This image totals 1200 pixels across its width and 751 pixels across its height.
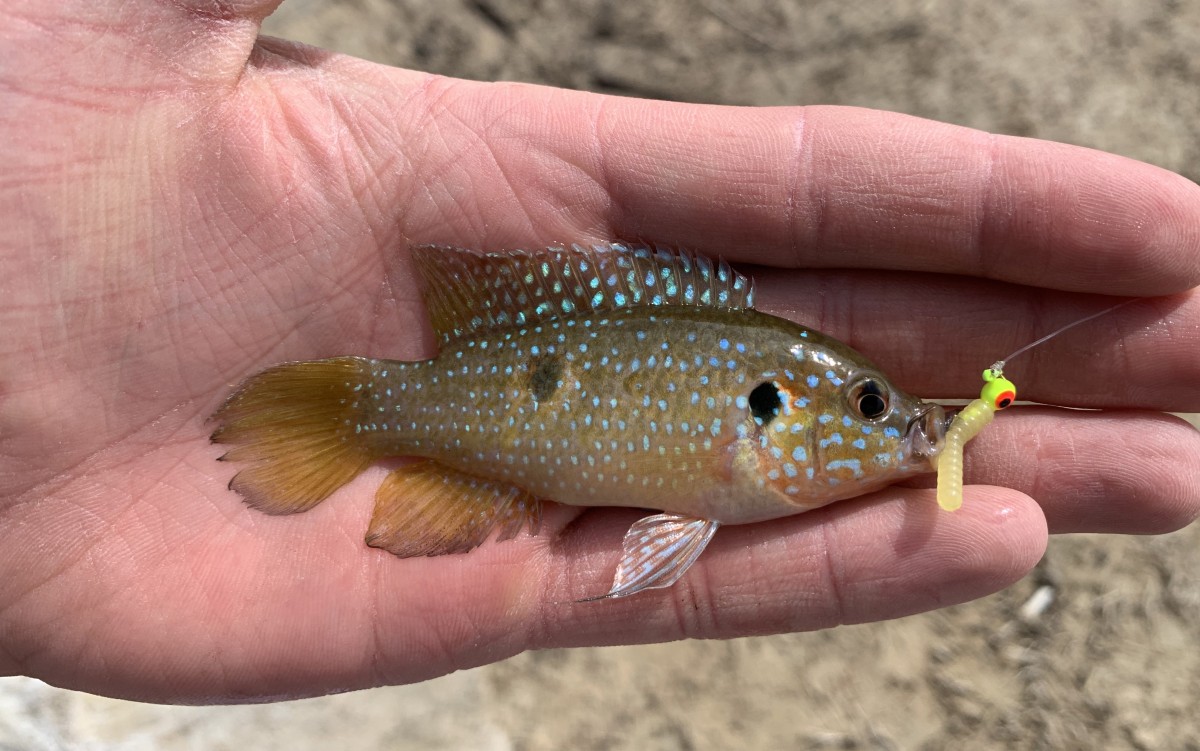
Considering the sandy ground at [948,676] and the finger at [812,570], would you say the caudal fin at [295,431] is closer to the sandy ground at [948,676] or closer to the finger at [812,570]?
the finger at [812,570]

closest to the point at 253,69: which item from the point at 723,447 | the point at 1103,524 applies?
the point at 723,447

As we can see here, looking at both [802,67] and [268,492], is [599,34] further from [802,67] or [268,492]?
[268,492]

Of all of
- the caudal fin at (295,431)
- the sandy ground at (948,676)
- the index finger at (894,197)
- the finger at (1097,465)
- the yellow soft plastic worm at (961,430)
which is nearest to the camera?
the yellow soft plastic worm at (961,430)

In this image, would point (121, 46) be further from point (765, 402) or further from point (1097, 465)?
point (1097, 465)

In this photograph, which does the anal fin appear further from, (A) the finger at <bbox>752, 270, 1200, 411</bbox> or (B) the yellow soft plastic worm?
(B) the yellow soft plastic worm

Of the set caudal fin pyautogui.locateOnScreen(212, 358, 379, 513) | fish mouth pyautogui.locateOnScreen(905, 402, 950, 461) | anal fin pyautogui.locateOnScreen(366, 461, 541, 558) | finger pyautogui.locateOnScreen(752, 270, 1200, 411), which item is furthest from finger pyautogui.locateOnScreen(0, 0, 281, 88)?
fish mouth pyautogui.locateOnScreen(905, 402, 950, 461)

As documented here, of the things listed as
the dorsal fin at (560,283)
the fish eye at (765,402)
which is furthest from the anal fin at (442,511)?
the fish eye at (765,402)
